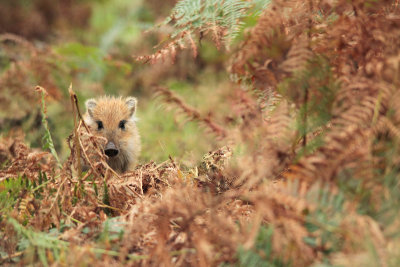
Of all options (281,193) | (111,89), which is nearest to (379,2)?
(281,193)

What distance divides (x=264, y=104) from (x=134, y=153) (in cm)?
312

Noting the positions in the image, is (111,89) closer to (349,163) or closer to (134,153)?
(134,153)

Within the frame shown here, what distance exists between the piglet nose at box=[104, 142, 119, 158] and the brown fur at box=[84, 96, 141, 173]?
0.18 m

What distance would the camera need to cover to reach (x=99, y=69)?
9016mm

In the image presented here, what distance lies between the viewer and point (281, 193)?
6.54ft

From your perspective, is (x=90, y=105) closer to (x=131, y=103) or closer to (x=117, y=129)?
(x=117, y=129)

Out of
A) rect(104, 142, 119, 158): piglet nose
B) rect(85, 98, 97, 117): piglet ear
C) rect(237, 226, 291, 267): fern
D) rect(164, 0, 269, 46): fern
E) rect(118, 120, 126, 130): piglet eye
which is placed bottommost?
rect(104, 142, 119, 158): piglet nose

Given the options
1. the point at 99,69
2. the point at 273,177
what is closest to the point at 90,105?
the point at 99,69

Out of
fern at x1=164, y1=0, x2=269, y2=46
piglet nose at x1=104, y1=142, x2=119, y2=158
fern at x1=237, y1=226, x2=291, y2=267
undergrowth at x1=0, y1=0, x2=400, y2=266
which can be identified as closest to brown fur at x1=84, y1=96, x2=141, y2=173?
piglet nose at x1=104, y1=142, x2=119, y2=158

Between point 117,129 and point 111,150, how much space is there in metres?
0.68

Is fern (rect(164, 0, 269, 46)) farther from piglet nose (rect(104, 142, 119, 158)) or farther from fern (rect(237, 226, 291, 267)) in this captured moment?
piglet nose (rect(104, 142, 119, 158))

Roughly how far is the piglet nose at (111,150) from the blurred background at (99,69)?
1.08 feet

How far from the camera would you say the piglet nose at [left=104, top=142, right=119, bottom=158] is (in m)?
4.95

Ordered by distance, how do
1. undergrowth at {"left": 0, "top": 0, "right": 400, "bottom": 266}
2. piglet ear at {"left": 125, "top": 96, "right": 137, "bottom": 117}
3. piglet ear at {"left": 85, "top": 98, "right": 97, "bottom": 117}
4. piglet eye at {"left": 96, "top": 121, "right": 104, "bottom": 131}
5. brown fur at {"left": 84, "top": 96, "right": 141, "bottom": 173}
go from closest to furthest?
undergrowth at {"left": 0, "top": 0, "right": 400, "bottom": 266}, brown fur at {"left": 84, "top": 96, "right": 141, "bottom": 173}, piglet eye at {"left": 96, "top": 121, "right": 104, "bottom": 131}, piglet ear at {"left": 85, "top": 98, "right": 97, "bottom": 117}, piglet ear at {"left": 125, "top": 96, "right": 137, "bottom": 117}
